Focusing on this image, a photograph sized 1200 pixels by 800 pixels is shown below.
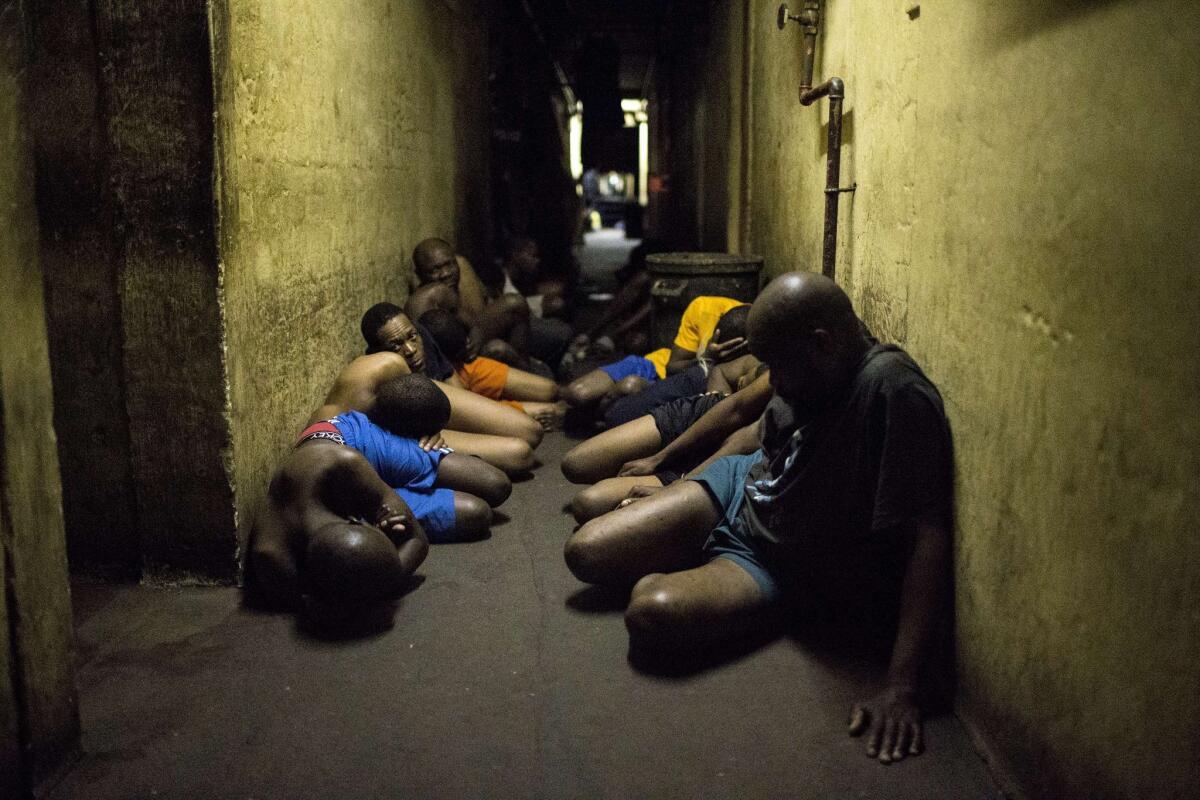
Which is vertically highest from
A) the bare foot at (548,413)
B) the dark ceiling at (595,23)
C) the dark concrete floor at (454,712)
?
the dark ceiling at (595,23)

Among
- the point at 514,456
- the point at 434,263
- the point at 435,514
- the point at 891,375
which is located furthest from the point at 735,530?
the point at 434,263

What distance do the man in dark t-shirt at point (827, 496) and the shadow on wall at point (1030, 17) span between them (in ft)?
2.63

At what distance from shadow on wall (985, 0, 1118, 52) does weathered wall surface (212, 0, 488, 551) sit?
2.67 meters

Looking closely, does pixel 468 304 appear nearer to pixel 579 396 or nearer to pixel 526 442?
pixel 579 396

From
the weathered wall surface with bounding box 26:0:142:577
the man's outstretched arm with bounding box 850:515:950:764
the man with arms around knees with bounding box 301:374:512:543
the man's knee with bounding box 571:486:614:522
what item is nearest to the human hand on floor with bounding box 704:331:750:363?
the man's knee with bounding box 571:486:614:522

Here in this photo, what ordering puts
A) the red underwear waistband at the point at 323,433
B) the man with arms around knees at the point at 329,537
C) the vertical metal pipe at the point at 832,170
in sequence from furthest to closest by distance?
the vertical metal pipe at the point at 832,170 → the red underwear waistband at the point at 323,433 → the man with arms around knees at the point at 329,537

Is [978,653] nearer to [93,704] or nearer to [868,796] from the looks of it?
[868,796]

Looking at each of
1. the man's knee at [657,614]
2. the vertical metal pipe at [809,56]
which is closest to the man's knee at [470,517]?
the man's knee at [657,614]

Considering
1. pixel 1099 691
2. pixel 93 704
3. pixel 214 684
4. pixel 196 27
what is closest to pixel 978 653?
pixel 1099 691

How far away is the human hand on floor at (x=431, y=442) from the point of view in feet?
15.3

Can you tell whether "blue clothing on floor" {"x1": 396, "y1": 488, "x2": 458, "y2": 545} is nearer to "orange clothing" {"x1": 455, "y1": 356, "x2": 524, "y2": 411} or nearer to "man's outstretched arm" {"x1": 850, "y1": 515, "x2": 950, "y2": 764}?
"orange clothing" {"x1": 455, "y1": 356, "x2": 524, "y2": 411}

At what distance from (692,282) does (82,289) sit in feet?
12.7

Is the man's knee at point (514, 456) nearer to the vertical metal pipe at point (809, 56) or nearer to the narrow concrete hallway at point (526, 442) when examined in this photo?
the narrow concrete hallway at point (526, 442)

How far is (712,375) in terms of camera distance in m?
5.20
